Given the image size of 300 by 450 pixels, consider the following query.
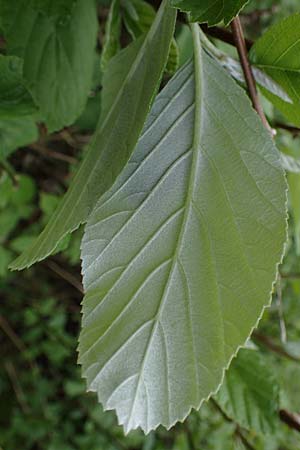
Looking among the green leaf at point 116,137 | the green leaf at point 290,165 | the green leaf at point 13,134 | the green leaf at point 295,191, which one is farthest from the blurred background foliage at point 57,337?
the green leaf at point 116,137

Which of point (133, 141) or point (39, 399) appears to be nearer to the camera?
point (133, 141)

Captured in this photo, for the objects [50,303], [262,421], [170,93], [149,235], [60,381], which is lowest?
[60,381]

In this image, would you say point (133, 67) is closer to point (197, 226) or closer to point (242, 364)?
point (197, 226)

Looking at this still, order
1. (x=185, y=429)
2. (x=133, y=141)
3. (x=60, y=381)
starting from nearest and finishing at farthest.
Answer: (x=133, y=141), (x=185, y=429), (x=60, y=381)

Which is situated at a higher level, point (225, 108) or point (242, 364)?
point (225, 108)

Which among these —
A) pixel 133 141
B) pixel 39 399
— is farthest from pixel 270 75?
pixel 39 399

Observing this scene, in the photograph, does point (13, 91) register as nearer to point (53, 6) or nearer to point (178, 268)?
point (53, 6)
